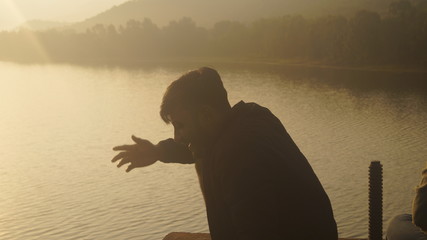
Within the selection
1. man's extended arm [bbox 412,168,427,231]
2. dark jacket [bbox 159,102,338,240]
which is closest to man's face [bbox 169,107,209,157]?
dark jacket [bbox 159,102,338,240]

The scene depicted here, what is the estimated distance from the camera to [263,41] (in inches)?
4094

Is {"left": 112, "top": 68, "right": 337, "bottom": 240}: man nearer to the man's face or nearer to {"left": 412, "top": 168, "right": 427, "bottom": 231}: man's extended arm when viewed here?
the man's face

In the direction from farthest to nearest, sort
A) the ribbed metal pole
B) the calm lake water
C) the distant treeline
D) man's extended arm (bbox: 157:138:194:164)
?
1. the distant treeline
2. the calm lake water
3. the ribbed metal pole
4. man's extended arm (bbox: 157:138:194:164)

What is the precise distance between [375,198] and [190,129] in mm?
4614

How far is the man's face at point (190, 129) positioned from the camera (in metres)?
2.41

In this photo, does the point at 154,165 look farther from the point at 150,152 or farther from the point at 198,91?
the point at 198,91

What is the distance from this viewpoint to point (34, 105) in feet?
158

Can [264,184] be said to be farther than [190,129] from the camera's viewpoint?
No

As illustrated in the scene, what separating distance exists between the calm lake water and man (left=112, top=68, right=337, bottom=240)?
1507cm

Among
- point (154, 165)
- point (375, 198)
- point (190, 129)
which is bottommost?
point (154, 165)

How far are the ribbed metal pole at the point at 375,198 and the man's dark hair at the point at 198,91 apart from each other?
4413 mm

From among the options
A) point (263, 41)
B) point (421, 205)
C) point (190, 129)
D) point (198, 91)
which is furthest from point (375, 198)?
point (263, 41)

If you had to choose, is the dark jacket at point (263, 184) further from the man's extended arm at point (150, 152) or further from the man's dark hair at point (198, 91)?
the man's extended arm at point (150, 152)

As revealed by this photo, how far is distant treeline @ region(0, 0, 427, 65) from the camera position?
235 ft
